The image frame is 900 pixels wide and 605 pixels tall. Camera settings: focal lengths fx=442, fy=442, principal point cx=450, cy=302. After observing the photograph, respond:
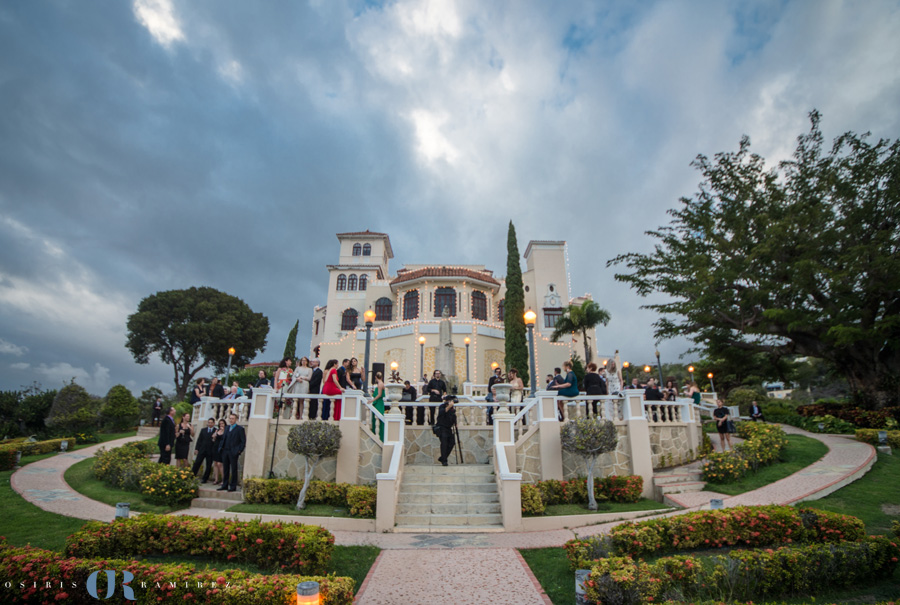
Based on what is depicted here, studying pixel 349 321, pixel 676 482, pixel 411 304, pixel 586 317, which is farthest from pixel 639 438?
pixel 349 321

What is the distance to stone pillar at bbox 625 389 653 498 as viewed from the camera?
10.6m

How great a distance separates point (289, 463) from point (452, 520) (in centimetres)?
431

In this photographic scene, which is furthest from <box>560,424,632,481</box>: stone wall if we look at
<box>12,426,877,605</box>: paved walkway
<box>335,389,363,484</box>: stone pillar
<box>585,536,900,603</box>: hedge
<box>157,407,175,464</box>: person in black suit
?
<box>157,407,175,464</box>: person in black suit

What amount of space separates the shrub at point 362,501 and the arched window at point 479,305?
2651cm

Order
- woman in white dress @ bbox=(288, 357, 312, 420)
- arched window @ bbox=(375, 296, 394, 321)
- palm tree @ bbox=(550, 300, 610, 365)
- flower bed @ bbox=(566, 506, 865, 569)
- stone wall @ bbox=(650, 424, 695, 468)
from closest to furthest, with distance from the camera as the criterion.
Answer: flower bed @ bbox=(566, 506, 865, 569) < woman in white dress @ bbox=(288, 357, 312, 420) < stone wall @ bbox=(650, 424, 695, 468) < palm tree @ bbox=(550, 300, 610, 365) < arched window @ bbox=(375, 296, 394, 321)

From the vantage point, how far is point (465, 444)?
40.4ft

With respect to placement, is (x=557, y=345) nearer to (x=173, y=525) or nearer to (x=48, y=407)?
(x=173, y=525)

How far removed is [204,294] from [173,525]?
45.5 metres

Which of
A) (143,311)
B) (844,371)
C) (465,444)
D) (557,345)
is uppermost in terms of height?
(143,311)

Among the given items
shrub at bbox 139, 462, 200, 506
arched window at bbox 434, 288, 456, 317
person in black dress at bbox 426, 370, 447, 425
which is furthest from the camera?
arched window at bbox 434, 288, 456, 317

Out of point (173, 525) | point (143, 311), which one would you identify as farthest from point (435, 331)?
point (143, 311)

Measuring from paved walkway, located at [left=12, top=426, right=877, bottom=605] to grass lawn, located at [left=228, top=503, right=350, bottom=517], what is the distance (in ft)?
0.85

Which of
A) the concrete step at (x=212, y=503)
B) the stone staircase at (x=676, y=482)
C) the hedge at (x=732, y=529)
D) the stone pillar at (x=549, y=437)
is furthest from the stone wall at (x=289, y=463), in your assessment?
the stone staircase at (x=676, y=482)

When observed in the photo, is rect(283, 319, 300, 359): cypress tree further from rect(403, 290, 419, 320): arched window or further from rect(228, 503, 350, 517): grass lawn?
rect(228, 503, 350, 517): grass lawn
